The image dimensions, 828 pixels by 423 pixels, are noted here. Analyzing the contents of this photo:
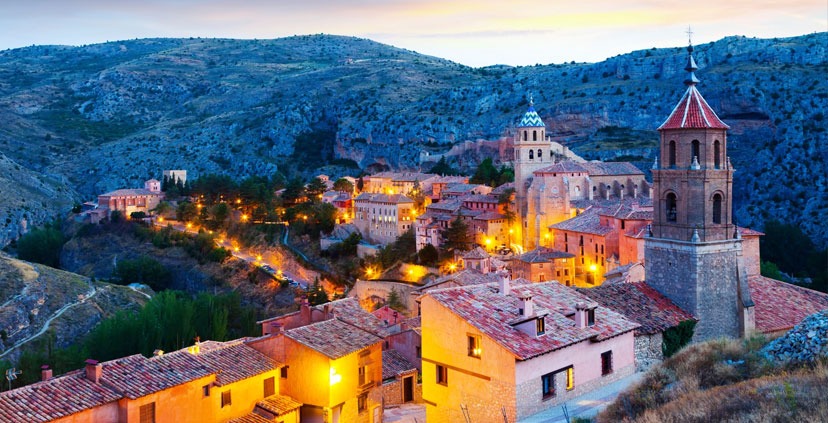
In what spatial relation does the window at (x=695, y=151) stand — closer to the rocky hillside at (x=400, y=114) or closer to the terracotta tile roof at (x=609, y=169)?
the terracotta tile roof at (x=609, y=169)

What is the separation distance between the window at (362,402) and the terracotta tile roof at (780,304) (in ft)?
47.4

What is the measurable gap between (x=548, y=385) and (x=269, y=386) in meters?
8.93

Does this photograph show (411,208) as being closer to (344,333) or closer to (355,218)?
(355,218)

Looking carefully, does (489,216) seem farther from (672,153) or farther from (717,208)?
(717,208)

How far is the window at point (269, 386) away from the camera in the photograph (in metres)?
22.7

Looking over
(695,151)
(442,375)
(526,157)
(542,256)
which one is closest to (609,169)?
(526,157)

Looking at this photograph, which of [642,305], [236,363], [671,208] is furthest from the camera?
[671,208]

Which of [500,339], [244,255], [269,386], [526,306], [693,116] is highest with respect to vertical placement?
[693,116]

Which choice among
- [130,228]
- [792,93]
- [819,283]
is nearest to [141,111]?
[130,228]

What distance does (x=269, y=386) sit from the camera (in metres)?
22.9

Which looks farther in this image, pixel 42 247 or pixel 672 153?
pixel 42 247

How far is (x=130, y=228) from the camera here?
7850cm

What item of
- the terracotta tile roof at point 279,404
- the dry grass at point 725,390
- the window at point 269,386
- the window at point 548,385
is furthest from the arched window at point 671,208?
the window at point 269,386

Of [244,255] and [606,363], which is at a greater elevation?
[606,363]
